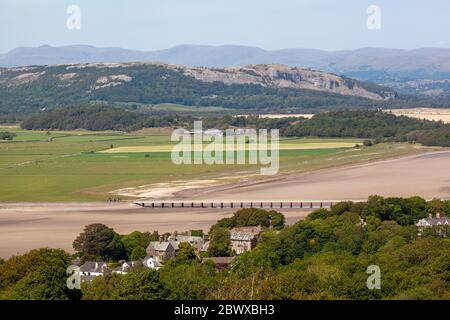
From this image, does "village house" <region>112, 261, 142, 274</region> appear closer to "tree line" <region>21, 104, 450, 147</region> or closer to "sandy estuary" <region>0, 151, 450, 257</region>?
"sandy estuary" <region>0, 151, 450, 257</region>

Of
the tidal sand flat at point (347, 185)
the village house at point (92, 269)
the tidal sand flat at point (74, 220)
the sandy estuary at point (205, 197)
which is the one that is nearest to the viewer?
the village house at point (92, 269)

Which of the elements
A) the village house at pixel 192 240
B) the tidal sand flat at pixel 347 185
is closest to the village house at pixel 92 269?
the village house at pixel 192 240

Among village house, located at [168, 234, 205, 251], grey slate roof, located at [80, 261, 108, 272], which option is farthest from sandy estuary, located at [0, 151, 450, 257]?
grey slate roof, located at [80, 261, 108, 272]

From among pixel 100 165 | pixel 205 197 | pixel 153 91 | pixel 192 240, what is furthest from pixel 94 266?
pixel 153 91

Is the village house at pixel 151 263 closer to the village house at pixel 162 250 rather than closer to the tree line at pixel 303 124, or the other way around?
the village house at pixel 162 250

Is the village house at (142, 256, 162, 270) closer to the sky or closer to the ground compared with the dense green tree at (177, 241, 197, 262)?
closer to the ground

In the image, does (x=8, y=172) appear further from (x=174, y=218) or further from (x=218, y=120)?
(x=218, y=120)

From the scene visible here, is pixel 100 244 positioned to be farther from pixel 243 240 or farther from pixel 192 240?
pixel 243 240
